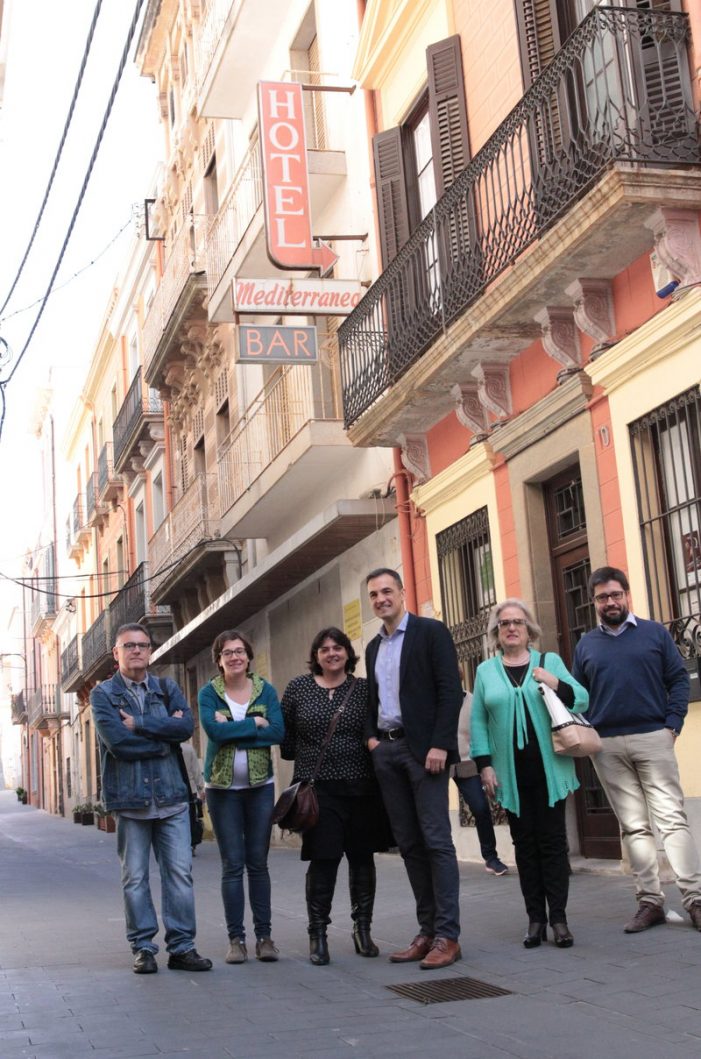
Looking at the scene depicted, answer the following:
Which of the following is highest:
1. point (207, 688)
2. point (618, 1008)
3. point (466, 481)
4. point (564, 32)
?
point (564, 32)

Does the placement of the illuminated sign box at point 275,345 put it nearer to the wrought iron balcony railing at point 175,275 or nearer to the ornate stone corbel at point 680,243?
the ornate stone corbel at point 680,243

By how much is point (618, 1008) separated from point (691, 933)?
4.85ft

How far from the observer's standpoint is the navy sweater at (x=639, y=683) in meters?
6.90

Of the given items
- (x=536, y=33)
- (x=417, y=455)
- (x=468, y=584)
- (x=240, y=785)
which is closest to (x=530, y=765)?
(x=240, y=785)

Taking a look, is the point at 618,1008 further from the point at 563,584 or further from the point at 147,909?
the point at 563,584

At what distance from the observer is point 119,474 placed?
1350 inches

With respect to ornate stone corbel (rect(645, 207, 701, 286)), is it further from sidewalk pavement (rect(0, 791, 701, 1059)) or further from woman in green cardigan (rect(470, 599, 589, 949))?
sidewalk pavement (rect(0, 791, 701, 1059))

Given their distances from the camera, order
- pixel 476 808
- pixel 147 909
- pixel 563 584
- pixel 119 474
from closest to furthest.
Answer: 1. pixel 147 909
2. pixel 476 808
3. pixel 563 584
4. pixel 119 474

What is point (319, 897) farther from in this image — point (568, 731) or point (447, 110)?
point (447, 110)

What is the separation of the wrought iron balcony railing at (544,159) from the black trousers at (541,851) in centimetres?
430

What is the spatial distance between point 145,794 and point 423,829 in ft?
5.01

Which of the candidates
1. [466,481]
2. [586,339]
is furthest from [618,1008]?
[466,481]

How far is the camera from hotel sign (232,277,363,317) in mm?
14789

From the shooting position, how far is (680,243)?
8.91 meters
